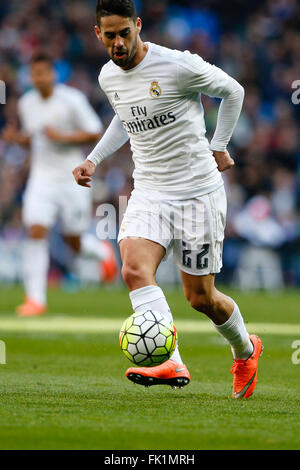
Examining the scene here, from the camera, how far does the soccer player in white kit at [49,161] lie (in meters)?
10.5

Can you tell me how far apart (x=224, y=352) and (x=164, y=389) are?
2145 millimetres

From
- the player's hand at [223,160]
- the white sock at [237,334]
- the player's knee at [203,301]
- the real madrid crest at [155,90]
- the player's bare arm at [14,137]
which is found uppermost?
the real madrid crest at [155,90]

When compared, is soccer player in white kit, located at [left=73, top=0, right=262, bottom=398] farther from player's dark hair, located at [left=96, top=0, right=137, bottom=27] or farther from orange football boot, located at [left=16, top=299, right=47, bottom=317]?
orange football boot, located at [left=16, top=299, right=47, bottom=317]

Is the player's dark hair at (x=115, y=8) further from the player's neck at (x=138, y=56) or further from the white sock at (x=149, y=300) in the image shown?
the white sock at (x=149, y=300)

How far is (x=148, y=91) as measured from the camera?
208 inches

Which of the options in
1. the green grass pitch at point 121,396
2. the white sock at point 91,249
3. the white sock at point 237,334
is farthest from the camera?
the white sock at point 91,249

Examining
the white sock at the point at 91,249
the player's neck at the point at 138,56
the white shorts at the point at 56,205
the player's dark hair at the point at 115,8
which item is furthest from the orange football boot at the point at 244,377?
the white sock at the point at 91,249

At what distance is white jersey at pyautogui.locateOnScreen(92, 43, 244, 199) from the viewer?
5258mm

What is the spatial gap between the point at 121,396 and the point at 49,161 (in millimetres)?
6320

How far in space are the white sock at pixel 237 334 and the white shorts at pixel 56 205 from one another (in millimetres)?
5506

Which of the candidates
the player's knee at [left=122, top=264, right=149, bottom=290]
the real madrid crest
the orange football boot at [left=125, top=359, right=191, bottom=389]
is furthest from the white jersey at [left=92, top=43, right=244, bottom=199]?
the orange football boot at [left=125, top=359, right=191, bottom=389]

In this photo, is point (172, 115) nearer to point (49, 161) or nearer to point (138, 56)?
point (138, 56)
